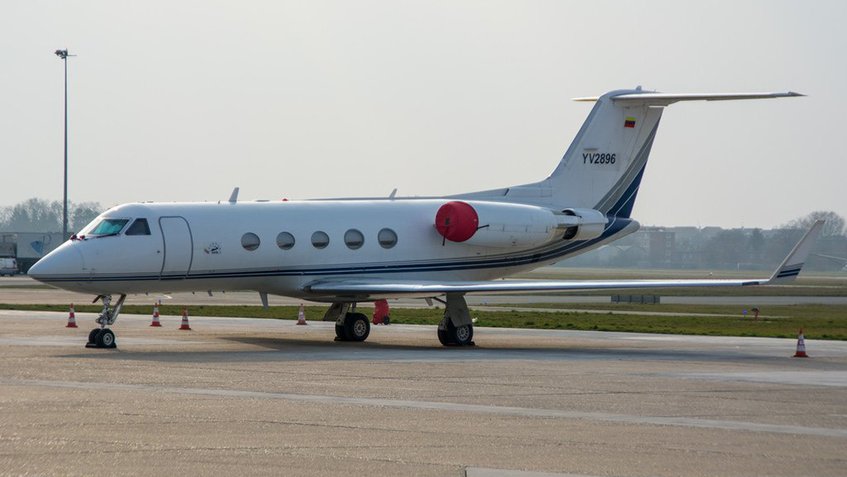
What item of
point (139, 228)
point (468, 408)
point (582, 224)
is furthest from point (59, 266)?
point (582, 224)

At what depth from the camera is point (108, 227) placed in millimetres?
26141

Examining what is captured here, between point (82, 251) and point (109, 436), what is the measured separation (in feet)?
42.7

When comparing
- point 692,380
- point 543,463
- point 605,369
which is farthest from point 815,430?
point 605,369

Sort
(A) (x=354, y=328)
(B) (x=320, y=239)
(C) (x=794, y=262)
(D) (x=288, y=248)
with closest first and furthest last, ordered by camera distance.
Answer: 1. (C) (x=794, y=262)
2. (D) (x=288, y=248)
3. (B) (x=320, y=239)
4. (A) (x=354, y=328)

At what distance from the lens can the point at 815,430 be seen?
14.2 m

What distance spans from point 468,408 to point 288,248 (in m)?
12.8

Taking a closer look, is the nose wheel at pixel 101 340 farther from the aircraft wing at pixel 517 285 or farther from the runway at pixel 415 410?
the aircraft wing at pixel 517 285

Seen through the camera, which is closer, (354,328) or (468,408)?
(468,408)

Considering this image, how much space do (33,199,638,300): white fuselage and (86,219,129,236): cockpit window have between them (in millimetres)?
126

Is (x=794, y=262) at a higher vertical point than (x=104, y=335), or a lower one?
higher

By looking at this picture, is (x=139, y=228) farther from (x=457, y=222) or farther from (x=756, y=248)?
(x=756, y=248)

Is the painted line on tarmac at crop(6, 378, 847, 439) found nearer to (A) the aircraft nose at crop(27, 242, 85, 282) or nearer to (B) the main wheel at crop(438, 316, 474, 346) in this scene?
(A) the aircraft nose at crop(27, 242, 85, 282)

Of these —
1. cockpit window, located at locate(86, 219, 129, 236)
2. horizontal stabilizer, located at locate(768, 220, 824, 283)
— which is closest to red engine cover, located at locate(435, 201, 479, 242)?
horizontal stabilizer, located at locate(768, 220, 824, 283)

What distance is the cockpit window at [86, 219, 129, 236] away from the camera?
2602cm
